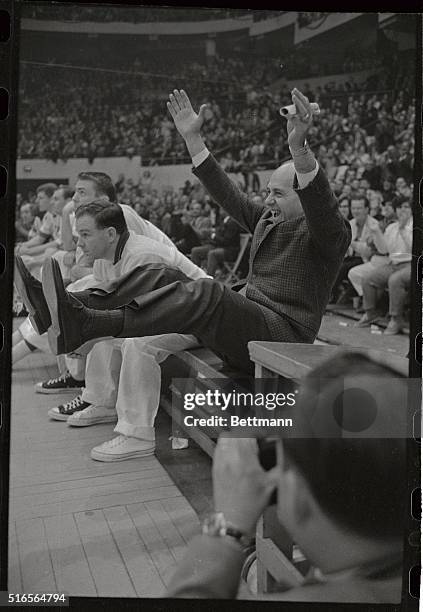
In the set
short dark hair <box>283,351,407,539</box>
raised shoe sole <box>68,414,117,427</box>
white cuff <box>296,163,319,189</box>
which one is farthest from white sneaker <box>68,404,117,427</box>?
white cuff <box>296,163,319,189</box>

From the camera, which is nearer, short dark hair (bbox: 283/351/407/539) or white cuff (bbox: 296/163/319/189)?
short dark hair (bbox: 283/351/407/539)

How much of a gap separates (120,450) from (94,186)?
1.71 feet

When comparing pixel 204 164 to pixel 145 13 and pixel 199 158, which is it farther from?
pixel 145 13

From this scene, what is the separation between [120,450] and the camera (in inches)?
47.3


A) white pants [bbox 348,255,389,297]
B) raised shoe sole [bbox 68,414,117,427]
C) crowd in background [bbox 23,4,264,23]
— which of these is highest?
crowd in background [bbox 23,4,264,23]

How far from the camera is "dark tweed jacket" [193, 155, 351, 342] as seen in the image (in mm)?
1201

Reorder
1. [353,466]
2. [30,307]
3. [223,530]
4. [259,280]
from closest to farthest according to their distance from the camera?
1. [223,530]
2. [353,466]
3. [30,307]
4. [259,280]

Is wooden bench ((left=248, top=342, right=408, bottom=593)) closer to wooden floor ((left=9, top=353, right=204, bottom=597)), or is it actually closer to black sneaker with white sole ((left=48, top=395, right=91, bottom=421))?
wooden floor ((left=9, top=353, right=204, bottom=597))

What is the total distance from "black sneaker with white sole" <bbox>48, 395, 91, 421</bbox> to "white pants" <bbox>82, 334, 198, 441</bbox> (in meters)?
0.01

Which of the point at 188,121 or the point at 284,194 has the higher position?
the point at 188,121

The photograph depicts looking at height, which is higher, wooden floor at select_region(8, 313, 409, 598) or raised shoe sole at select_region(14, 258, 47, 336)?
raised shoe sole at select_region(14, 258, 47, 336)

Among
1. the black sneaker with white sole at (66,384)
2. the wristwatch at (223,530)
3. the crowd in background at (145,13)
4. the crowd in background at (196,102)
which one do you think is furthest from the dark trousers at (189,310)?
the crowd in background at (145,13)

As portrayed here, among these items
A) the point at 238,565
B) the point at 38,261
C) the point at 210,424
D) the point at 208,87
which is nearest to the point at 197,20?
the point at 208,87

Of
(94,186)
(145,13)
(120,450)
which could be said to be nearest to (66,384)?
(120,450)
